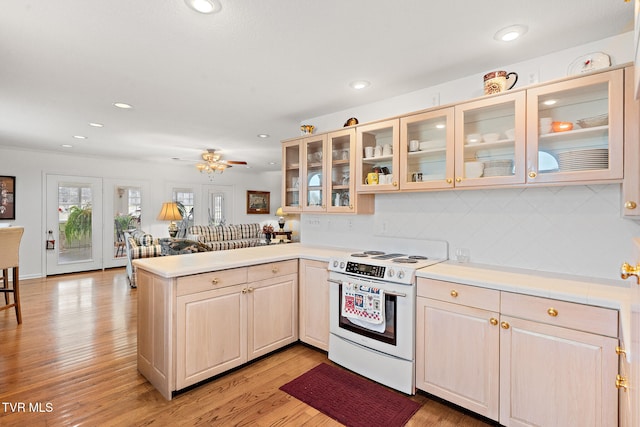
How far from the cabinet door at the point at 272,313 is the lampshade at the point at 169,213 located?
492cm

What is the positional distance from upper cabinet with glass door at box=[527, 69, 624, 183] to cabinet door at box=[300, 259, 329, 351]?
175 cm

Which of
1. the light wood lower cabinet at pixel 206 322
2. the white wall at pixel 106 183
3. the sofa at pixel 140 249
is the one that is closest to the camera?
the light wood lower cabinet at pixel 206 322

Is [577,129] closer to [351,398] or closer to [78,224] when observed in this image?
[351,398]

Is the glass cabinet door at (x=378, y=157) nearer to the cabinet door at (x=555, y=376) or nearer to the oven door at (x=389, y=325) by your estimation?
the oven door at (x=389, y=325)

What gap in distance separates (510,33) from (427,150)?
35.2 inches

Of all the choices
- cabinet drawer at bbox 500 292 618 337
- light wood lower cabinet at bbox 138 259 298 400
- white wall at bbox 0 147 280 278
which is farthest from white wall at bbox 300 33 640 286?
white wall at bbox 0 147 280 278

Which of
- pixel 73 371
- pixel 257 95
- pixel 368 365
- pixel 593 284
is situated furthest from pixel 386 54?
pixel 73 371

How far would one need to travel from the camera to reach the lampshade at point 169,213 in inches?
266

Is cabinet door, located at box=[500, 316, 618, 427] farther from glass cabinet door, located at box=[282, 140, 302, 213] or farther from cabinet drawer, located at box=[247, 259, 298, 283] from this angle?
glass cabinet door, located at box=[282, 140, 302, 213]

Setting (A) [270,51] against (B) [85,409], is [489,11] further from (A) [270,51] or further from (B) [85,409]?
(B) [85,409]

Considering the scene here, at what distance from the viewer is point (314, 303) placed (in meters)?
2.86

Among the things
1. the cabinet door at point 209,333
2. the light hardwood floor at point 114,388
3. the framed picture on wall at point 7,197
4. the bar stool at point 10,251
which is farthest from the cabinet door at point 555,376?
the framed picture on wall at point 7,197

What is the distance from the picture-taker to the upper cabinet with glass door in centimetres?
172

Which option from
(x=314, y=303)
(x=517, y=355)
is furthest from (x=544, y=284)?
(x=314, y=303)
